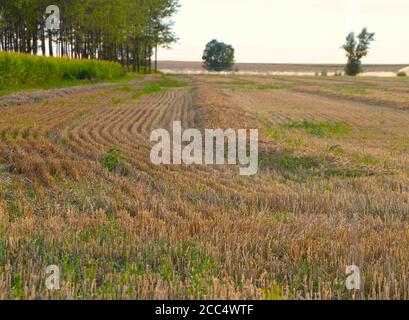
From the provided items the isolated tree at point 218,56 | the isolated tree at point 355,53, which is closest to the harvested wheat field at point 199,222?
the isolated tree at point 355,53

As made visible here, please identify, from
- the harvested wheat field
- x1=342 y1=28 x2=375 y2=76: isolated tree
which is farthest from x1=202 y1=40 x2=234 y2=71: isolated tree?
the harvested wheat field

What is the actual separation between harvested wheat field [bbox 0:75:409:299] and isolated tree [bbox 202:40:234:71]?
418 ft

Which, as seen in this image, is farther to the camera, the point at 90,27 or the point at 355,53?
the point at 355,53

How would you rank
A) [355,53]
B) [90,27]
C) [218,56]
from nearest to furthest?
[90,27] < [355,53] < [218,56]

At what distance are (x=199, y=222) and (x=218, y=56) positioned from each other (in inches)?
5318

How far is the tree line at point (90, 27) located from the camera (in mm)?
47375

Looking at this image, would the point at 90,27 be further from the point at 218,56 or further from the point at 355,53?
the point at 218,56

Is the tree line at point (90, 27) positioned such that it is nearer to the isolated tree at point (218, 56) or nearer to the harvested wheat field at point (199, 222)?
the harvested wheat field at point (199, 222)

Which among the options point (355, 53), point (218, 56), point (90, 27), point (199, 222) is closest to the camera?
point (199, 222)

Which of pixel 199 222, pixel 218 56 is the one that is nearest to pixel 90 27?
pixel 199 222

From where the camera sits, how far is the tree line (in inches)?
1865

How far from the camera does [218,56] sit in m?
138

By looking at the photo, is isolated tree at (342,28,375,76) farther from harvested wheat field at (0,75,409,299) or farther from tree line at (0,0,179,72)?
harvested wheat field at (0,75,409,299)

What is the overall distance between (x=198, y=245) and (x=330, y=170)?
5.23 metres
